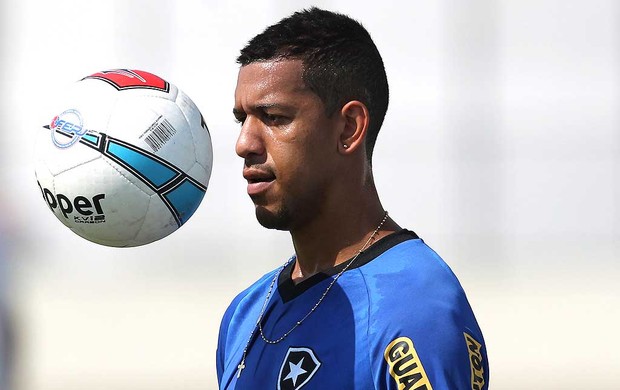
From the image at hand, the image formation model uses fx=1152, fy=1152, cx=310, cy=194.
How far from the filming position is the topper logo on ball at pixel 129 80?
158 inches

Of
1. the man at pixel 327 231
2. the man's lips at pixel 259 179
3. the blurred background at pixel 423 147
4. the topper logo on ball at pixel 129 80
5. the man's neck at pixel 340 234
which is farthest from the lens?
the blurred background at pixel 423 147

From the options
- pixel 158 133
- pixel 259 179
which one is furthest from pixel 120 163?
pixel 259 179

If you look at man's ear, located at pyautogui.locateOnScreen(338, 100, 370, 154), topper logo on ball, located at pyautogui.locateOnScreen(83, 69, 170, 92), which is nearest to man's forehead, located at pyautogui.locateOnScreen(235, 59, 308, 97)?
man's ear, located at pyautogui.locateOnScreen(338, 100, 370, 154)

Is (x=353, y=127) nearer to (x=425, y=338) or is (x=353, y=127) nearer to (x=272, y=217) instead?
(x=272, y=217)

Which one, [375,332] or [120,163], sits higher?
[120,163]

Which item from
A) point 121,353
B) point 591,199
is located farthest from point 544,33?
point 121,353

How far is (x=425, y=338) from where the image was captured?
3273mm

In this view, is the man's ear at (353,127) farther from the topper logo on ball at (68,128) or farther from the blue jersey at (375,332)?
the topper logo on ball at (68,128)

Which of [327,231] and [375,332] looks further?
[327,231]

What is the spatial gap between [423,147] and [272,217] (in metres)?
11.0

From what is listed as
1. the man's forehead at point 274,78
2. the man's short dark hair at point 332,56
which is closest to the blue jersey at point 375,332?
the man's short dark hair at point 332,56

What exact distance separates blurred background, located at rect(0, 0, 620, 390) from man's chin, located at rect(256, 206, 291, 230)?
10092mm

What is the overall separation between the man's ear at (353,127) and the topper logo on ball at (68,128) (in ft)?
2.85

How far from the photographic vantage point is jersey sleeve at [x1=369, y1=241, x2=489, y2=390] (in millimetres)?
3242
